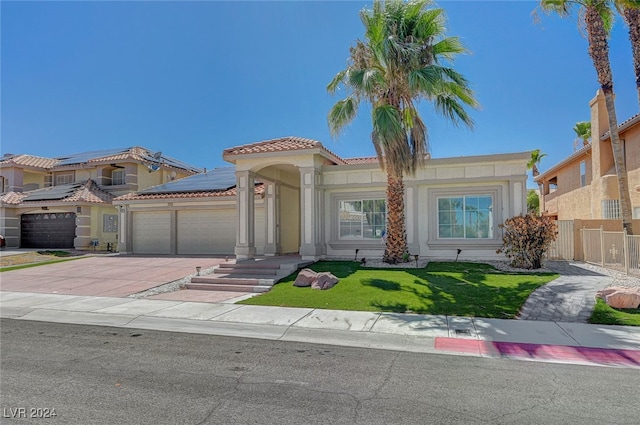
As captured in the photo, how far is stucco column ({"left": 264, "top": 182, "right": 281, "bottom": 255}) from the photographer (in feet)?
62.1

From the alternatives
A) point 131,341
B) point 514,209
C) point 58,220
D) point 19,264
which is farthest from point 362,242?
point 58,220

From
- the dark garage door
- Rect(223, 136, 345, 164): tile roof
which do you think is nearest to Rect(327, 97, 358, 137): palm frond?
Rect(223, 136, 345, 164): tile roof

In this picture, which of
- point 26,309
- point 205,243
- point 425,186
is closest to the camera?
point 26,309

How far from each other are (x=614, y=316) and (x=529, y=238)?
5.64 m

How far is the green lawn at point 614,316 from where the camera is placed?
814 cm

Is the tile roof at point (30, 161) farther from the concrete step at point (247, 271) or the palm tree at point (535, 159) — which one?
the palm tree at point (535, 159)

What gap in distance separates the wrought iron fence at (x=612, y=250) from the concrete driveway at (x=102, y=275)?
15.2 metres

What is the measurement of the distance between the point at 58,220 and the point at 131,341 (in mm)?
24821

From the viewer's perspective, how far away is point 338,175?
687 inches

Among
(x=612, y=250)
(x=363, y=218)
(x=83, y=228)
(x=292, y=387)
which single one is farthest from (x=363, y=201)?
(x=83, y=228)

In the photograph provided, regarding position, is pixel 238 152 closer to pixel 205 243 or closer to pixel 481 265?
pixel 205 243

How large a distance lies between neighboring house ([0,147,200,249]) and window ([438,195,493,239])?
2177 centimetres

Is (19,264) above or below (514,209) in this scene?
A: below

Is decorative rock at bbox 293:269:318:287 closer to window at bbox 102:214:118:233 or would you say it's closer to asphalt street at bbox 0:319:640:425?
asphalt street at bbox 0:319:640:425
